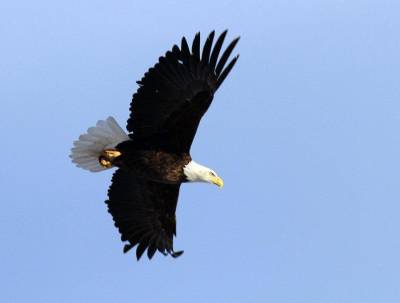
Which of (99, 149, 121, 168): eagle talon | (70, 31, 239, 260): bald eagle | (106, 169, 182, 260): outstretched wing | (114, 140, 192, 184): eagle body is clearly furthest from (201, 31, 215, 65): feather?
(106, 169, 182, 260): outstretched wing

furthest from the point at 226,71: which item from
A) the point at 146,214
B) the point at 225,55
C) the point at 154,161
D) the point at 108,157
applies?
the point at 146,214

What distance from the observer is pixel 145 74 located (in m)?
15.1

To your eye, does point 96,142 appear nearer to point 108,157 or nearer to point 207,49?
point 108,157

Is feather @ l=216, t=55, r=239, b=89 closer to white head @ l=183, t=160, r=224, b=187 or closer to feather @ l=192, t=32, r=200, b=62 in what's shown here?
feather @ l=192, t=32, r=200, b=62

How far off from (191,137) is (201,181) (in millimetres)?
622

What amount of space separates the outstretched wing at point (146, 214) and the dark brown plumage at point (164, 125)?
14mm

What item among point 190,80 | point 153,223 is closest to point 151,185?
point 153,223

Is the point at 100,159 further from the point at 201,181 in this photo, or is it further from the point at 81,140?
the point at 201,181

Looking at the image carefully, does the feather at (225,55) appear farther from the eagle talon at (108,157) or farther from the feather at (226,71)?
the eagle talon at (108,157)

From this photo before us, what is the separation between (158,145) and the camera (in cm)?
1557

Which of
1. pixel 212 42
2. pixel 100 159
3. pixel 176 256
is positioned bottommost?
pixel 176 256

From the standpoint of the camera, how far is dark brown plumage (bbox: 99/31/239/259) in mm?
15062

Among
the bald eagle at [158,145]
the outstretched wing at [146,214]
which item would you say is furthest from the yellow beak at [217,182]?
the outstretched wing at [146,214]

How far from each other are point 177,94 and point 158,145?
30.0 inches
